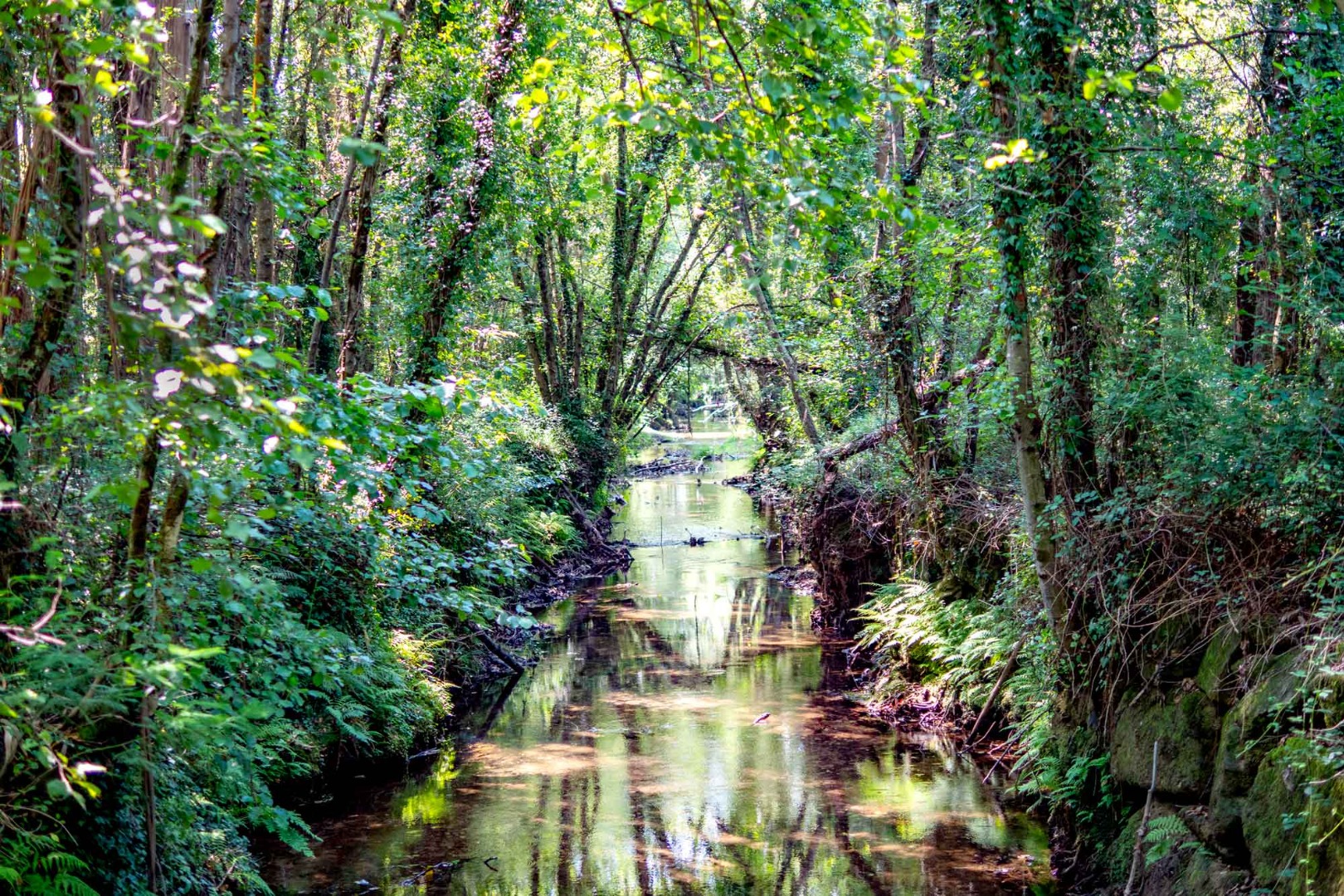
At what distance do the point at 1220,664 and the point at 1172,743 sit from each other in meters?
0.62

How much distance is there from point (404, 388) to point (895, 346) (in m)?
8.62

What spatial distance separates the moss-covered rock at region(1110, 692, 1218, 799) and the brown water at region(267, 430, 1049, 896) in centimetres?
132

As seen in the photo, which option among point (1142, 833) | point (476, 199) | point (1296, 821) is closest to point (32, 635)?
point (1296, 821)

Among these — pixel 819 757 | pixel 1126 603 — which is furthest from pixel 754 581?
pixel 1126 603

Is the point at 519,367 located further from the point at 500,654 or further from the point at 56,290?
the point at 56,290

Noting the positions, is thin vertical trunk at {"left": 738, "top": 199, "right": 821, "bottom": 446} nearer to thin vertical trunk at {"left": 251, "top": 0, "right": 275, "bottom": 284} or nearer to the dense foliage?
the dense foliage

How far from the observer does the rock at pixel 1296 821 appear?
Answer: 471cm

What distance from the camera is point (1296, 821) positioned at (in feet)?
16.2

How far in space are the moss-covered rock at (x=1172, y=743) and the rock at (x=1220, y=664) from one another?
9 cm

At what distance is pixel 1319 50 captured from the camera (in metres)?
8.59

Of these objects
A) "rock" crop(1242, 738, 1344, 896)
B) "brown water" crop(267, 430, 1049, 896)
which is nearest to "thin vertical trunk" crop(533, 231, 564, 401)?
"brown water" crop(267, 430, 1049, 896)

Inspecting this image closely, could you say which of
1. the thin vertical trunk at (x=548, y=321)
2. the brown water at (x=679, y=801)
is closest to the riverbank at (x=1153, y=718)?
the brown water at (x=679, y=801)

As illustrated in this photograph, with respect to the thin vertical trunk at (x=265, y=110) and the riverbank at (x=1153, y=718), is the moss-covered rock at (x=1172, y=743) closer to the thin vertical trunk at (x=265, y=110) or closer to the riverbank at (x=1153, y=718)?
the riverbank at (x=1153, y=718)

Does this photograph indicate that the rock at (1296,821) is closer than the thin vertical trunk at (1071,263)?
Yes
